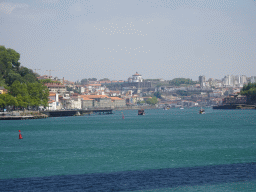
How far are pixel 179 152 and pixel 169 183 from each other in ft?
34.7

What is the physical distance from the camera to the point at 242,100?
19625 centimetres

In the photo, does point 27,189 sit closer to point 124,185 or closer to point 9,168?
point 124,185

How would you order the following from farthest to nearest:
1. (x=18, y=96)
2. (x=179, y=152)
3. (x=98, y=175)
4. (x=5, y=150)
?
(x=18, y=96), (x=5, y=150), (x=179, y=152), (x=98, y=175)

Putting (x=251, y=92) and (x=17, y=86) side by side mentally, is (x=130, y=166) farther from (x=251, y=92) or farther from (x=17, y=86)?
(x=251, y=92)

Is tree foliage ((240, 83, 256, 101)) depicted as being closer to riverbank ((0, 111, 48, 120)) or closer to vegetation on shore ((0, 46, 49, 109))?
vegetation on shore ((0, 46, 49, 109))

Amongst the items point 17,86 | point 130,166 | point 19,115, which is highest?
point 17,86

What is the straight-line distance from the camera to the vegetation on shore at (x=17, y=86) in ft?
262

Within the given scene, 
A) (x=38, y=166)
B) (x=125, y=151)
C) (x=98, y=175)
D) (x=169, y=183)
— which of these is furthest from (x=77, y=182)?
(x=125, y=151)

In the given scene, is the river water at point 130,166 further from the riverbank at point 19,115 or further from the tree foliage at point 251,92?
the tree foliage at point 251,92

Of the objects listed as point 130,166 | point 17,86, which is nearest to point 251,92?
point 17,86

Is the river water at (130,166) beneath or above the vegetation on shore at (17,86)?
beneath

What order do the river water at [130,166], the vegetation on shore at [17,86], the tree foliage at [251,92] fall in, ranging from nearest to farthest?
the river water at [130,166], the vegetation on shore at [17,86], the tree foliage at [251,92]

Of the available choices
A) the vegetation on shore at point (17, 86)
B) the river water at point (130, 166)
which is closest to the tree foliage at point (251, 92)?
the vegetation on shore at point (17, 86)

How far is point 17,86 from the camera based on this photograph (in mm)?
82438
